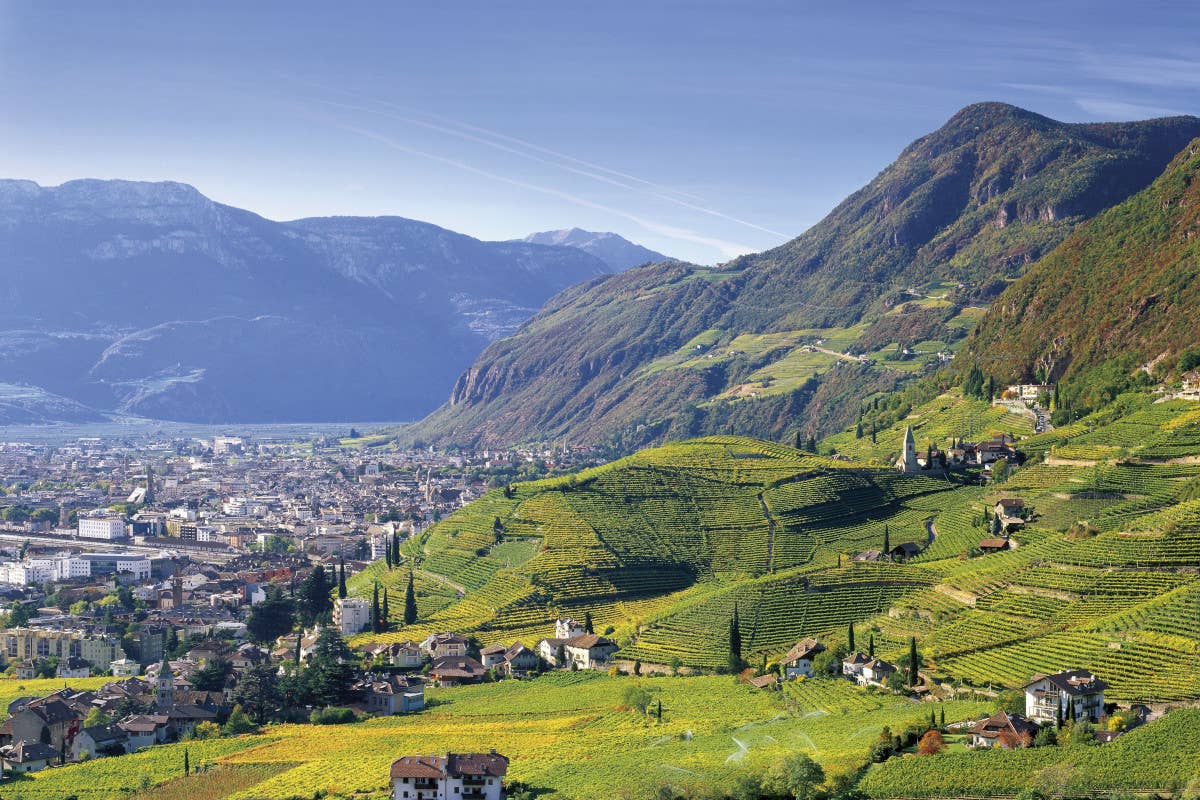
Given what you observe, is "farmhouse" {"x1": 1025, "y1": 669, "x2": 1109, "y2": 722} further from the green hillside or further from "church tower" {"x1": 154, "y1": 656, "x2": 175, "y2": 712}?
"church tower" {"x1": 154, "y1": 656, "x2": 175, "y2": 712}

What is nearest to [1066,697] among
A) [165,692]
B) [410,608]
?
[165,692]

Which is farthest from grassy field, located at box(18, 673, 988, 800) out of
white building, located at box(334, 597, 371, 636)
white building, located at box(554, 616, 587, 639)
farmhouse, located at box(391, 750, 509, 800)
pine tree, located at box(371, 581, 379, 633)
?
white building, located at box(334, 597, 371, 636)

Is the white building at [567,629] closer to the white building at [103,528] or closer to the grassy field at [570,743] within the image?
the grassy field at [570,743]

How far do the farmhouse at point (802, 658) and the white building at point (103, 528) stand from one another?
380 feet

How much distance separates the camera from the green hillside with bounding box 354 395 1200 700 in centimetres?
6814

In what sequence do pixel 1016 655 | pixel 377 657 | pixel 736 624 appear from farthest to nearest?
1. pixel 377 657
2. pixel 736 624
3. pixel 1016 655

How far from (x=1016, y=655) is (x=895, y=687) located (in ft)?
18.1

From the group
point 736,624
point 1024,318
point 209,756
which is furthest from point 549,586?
point 1024,318

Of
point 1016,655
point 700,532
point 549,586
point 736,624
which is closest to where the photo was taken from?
point 1016,655

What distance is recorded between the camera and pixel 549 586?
99250mm

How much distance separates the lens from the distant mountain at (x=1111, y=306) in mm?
121938

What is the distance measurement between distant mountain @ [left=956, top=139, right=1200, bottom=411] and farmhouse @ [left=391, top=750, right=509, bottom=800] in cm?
7102

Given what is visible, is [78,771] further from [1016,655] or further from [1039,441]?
[1039,441]

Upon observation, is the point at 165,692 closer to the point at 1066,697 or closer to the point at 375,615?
the point at 375,615
